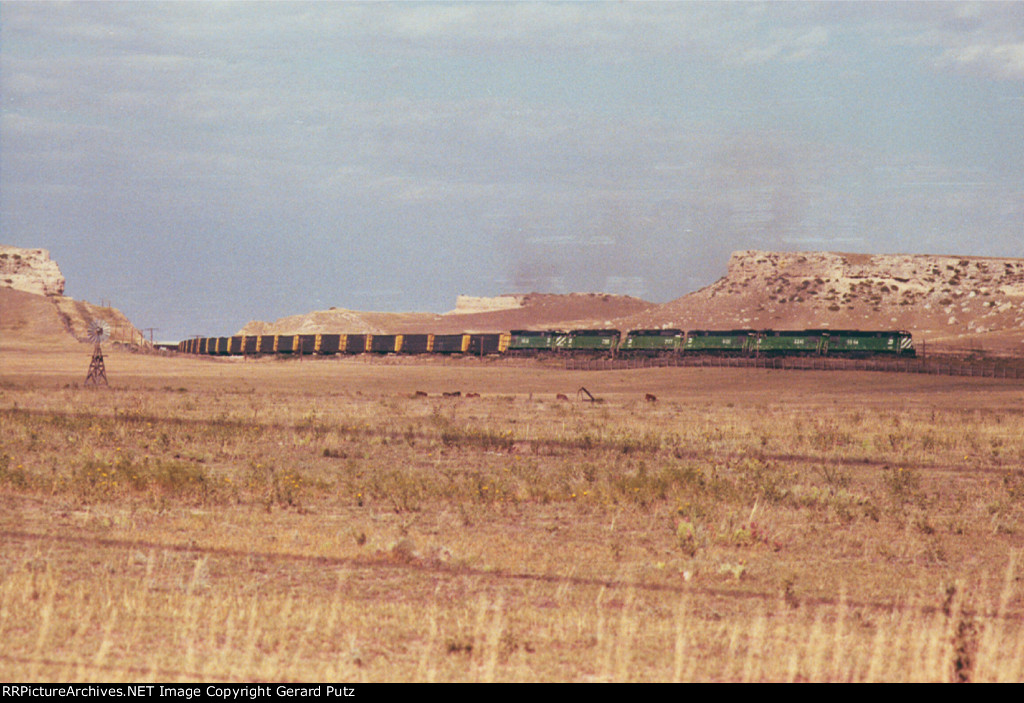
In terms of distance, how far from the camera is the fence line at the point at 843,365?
61969 mm

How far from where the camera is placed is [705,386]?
5847 cm

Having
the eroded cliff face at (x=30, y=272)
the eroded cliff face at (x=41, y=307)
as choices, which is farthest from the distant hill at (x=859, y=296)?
the eroded cliff face at (x=30, y=272)

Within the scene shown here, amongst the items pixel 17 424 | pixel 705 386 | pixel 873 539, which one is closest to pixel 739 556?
pixel 873 539

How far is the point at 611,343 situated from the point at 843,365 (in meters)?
26.7

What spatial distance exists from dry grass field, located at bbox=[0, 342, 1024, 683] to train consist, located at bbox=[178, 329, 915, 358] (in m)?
48.1

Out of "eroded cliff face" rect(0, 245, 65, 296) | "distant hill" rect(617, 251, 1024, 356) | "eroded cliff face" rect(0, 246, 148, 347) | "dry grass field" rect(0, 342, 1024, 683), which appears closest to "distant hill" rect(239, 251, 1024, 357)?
"distant hill" rect(617, 251, 1024, 356)

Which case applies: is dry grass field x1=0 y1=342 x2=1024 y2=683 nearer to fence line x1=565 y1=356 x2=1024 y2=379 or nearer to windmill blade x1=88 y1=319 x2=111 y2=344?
windmill blade x1=88 y1=319 x2=111 y2=344

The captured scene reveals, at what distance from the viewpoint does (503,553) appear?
12.3 m

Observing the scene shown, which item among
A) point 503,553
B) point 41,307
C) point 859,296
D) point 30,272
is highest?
point 859,296

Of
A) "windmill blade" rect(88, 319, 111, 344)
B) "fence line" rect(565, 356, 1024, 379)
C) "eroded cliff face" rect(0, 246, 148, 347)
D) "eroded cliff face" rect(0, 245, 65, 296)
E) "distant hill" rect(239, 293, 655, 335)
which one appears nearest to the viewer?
"windmill blade" rect(88, 319, 111, 344)

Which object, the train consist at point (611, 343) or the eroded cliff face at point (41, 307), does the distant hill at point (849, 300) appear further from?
the eroded cliff face at point (41, 307)

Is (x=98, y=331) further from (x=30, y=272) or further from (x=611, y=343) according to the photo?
(x=30, y=272)

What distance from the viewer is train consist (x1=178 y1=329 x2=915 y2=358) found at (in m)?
77.6

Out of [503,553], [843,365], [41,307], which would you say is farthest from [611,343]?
[503,553]
